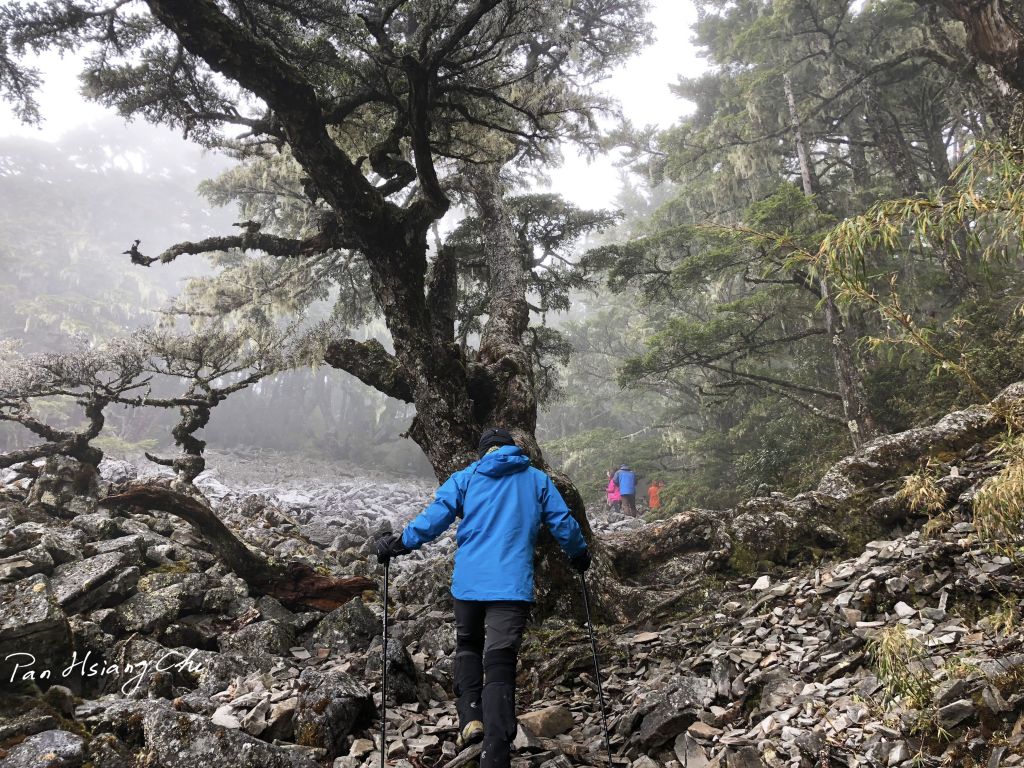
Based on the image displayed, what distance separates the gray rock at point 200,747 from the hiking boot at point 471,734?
94 centimetres

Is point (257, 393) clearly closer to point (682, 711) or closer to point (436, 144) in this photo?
point (436, 144)

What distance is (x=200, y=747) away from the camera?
286 cm

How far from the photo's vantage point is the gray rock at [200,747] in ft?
9.23

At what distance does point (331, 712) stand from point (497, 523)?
1663 millimetres

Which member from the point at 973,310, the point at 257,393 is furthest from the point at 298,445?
the point at 973,310

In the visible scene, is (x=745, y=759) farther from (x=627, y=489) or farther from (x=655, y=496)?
(x=655, y=496)

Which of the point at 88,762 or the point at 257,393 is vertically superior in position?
the point at 257,393

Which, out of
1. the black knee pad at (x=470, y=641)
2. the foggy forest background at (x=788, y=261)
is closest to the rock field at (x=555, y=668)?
the black knee pad at (x=470, y=641)

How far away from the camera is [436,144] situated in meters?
7.78

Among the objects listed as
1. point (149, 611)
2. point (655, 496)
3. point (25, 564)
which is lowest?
point (149, 611)

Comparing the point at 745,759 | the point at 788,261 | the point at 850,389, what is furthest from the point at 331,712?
the point at 850,389

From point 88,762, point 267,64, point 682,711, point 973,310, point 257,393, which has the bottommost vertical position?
point 682,711

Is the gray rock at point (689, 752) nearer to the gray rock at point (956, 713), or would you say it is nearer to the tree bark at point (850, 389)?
the gray rock at point (956, 713)

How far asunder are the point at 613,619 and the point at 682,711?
8.05 feet
